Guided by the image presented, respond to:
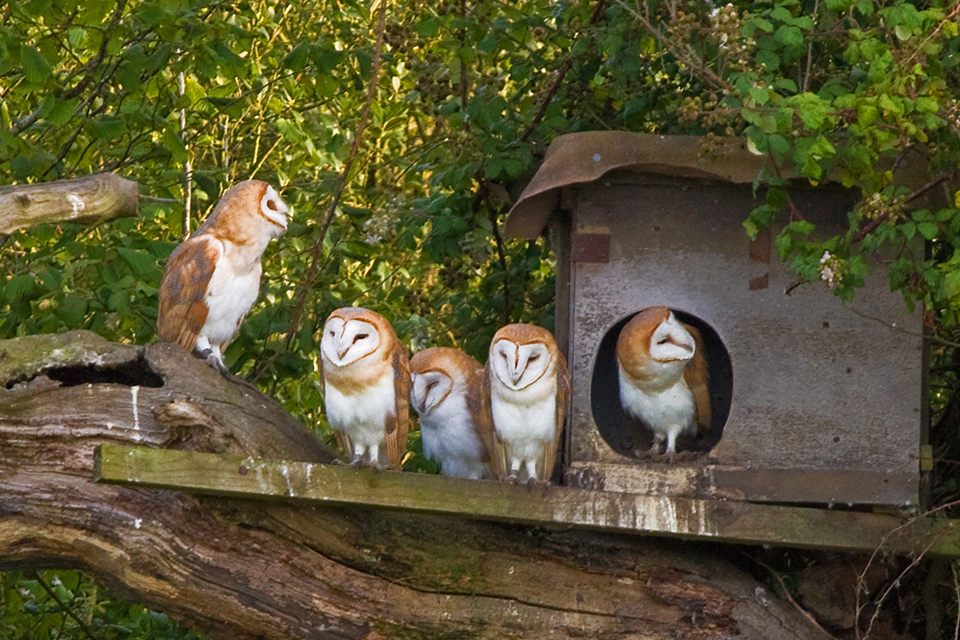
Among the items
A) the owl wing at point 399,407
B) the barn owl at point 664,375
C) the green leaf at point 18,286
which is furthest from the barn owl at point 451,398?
the green leaf at point 18,286

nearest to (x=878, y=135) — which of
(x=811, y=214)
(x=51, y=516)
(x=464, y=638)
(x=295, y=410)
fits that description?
(x=811, y=214)

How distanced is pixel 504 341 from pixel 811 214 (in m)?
1.16

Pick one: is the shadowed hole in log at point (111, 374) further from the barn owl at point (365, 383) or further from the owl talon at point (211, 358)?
the barn owl at point (365, 383)

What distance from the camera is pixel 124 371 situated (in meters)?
3.88

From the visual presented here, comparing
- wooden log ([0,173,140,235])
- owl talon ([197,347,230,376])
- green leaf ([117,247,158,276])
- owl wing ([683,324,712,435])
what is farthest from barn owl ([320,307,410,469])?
green leaf ([117,247,158,276])

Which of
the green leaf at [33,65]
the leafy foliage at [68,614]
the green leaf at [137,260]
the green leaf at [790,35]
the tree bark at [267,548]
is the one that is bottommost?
the leafy foliage at [68,614]

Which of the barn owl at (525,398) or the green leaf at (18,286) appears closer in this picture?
the barn owl at (525,398)

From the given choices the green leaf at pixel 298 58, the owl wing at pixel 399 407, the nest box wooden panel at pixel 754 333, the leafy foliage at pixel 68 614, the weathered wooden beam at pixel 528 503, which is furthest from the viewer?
the leafy foliage at pixel 68 614

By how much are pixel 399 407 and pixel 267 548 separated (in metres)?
0.57

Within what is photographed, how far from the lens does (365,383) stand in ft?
12.6

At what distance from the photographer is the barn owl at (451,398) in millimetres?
4316

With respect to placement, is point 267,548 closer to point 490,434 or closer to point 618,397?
point 490,434

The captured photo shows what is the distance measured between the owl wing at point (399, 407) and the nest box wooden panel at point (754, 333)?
57 cm

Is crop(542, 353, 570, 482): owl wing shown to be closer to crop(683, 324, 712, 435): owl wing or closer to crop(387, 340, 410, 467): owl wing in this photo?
crop(387, 340, 410, 467): owl wing
